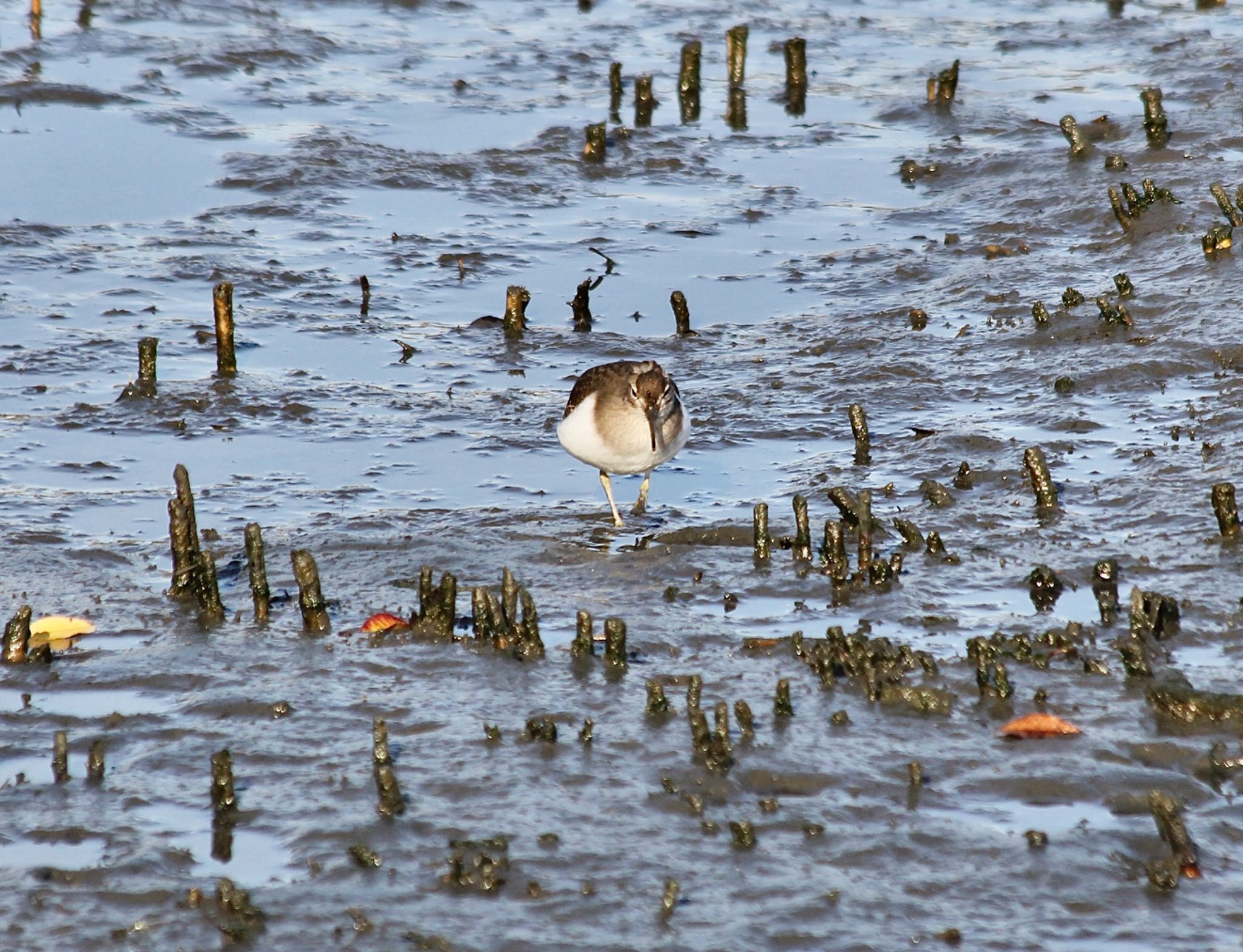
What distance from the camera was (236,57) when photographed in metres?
17.6

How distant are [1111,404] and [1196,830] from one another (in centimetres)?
461

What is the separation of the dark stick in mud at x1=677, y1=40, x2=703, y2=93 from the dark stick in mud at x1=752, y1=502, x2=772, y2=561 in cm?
937

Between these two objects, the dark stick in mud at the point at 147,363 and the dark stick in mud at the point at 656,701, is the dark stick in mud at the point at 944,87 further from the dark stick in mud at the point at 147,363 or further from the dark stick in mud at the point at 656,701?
the dark stick in mud at the point at 656,701

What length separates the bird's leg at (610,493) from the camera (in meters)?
8.54

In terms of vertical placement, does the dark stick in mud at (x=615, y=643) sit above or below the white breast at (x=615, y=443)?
below

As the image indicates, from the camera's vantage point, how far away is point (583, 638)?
21.9 ft

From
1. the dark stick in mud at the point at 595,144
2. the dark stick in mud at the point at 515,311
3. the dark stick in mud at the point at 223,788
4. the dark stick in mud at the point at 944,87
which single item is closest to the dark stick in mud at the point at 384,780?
the dark stick in mud at the point at 223,788

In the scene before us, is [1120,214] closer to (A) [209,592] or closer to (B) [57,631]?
(A) [209,592]

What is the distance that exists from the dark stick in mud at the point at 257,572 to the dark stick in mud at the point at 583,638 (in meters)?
1.42

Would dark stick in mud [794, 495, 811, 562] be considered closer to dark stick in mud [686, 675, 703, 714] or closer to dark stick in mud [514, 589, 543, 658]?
dark stick in mud [514, 589, 543, 658]

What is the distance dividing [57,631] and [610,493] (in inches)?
118

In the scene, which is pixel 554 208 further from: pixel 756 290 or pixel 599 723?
pixel 599 723

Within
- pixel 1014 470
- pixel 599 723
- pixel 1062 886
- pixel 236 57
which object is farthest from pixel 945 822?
pixel 236 57

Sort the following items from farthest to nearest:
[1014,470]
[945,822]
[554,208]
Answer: [554,208] → [1014,470] → [945,822]
